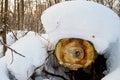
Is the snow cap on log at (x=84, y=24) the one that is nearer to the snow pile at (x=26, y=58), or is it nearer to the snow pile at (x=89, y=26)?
the snow pile at (x=89, y=26)

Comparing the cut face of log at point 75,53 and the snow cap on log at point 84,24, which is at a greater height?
the snow cap on log at point 84,24

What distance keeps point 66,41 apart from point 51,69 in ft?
0.98

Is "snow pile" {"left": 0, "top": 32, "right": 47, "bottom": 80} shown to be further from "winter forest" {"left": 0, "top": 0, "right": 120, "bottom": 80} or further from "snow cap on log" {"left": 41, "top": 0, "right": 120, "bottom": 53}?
"snow cap on log" {"left": 41, "top": 0, "right": 120, "bottom": 53}

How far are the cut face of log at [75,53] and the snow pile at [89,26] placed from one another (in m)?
0.06

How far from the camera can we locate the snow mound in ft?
9.43

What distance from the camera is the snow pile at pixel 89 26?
2711mm

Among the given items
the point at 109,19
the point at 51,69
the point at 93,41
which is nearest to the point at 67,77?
the point at 51,69

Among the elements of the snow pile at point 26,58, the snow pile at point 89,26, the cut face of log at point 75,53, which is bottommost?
the snow pile at point 26,58

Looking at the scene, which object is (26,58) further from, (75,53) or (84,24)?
(84,24)

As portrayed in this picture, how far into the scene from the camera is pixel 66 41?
9.34 feet

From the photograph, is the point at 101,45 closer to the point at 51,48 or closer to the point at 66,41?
the point at 66,41

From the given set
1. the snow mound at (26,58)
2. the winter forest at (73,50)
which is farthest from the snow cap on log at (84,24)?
the snow mound at (26,58)

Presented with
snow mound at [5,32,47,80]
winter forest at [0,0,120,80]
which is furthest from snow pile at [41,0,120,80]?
snow mound at [5,32,47,80]

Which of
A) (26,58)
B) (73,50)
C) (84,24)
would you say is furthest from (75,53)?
(26,58)
